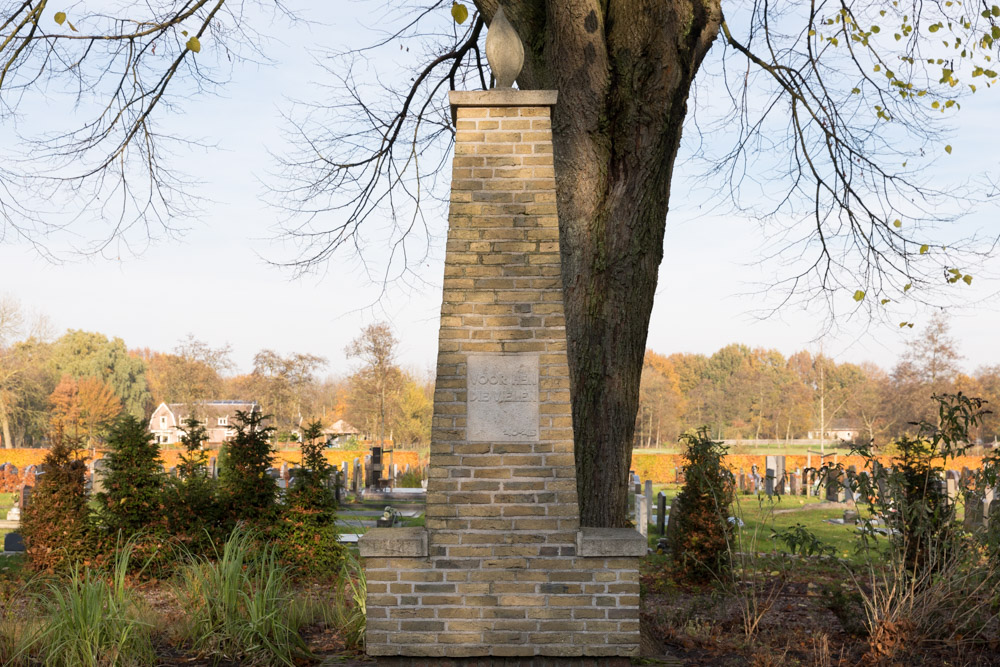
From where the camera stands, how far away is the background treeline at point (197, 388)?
38500 millimetres

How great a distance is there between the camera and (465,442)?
5250 millimetres

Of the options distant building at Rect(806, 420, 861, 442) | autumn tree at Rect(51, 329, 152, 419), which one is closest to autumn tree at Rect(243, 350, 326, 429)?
autumn tree at Rect(51, 329, 152, 419)

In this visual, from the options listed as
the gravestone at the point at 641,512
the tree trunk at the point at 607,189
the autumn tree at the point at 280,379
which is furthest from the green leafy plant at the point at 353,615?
the autumn tree at the point at 280,379

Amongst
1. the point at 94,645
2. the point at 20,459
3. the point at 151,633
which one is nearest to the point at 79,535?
the point at 151,633

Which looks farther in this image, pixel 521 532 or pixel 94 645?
pixel 94 645

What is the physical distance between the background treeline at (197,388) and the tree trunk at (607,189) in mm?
26507

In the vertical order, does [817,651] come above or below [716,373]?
below

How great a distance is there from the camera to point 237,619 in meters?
6.33

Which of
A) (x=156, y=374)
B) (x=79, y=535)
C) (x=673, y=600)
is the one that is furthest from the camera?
(x=156, y=374)

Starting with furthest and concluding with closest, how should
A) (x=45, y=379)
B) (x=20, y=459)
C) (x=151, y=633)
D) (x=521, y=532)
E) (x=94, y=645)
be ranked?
(x=45, y=379) → (x=20, y=459) → (x=151, y=633) → (x=94, y=645) → (x=521, y=532)

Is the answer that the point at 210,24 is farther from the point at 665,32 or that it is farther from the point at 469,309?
the point at 469,309

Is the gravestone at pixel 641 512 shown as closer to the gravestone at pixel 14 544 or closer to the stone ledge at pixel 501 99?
the stone ledge at pixel 501 99

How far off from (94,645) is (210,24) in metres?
6.51

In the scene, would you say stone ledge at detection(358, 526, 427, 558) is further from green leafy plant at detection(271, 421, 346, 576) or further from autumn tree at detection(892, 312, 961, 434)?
autumn tree at detection(892, 312, 961, 434)
